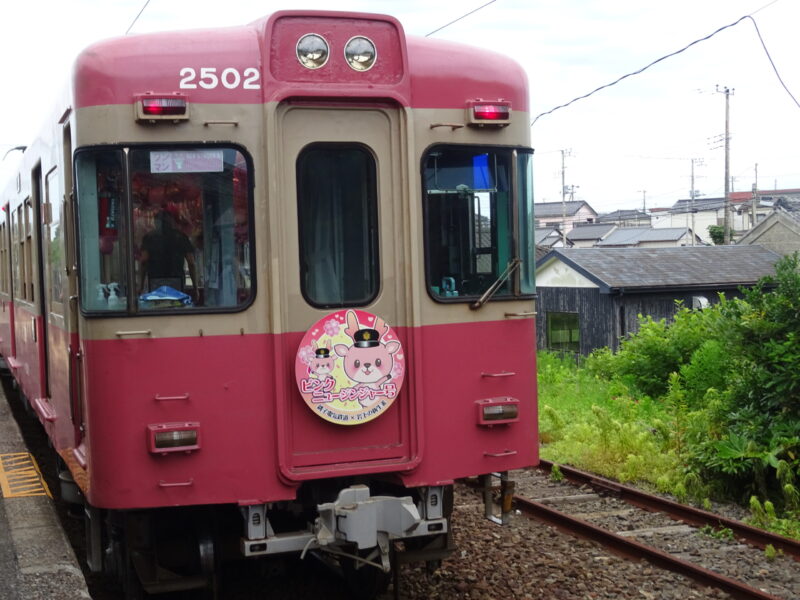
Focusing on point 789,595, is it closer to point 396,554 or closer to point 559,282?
point 396,554

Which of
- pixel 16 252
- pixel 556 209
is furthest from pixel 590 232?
pixel 16 252

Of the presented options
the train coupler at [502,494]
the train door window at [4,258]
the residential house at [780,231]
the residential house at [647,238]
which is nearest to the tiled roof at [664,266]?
the train door window at [4,258]

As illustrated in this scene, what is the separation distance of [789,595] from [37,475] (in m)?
5.60

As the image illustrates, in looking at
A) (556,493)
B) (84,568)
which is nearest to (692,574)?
(556,493)

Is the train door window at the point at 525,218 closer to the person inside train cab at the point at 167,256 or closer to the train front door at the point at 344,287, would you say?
the train front door at the point at 344,287

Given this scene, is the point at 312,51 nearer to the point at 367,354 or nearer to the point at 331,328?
the point at 331,328

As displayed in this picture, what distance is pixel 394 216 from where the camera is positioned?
5242 mm

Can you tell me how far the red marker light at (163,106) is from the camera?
4840 mm

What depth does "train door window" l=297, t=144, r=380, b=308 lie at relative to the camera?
5.15m

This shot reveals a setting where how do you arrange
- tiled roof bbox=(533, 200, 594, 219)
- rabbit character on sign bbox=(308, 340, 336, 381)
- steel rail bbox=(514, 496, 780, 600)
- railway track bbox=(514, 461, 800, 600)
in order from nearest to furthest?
rabbit character on sign bbox=(308, 340, 336, 381) < steel rail bbox=(514, 496, 780, 600) < railway track bbox=(514, 461, 800, 600) < tiled roof bbox=(533, 200, 594, 219)

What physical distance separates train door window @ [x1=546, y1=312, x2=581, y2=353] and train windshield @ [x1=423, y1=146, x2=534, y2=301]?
56.1ft

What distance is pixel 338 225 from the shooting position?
5.22 meters

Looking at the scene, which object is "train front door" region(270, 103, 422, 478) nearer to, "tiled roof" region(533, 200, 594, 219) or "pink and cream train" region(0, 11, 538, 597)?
"pink and cream train" region(0, 11, 538, 597)

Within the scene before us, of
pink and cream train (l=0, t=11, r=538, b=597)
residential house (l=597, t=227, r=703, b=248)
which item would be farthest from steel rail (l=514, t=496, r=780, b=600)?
residential house (l=597, t=227, r=703, b=248)
